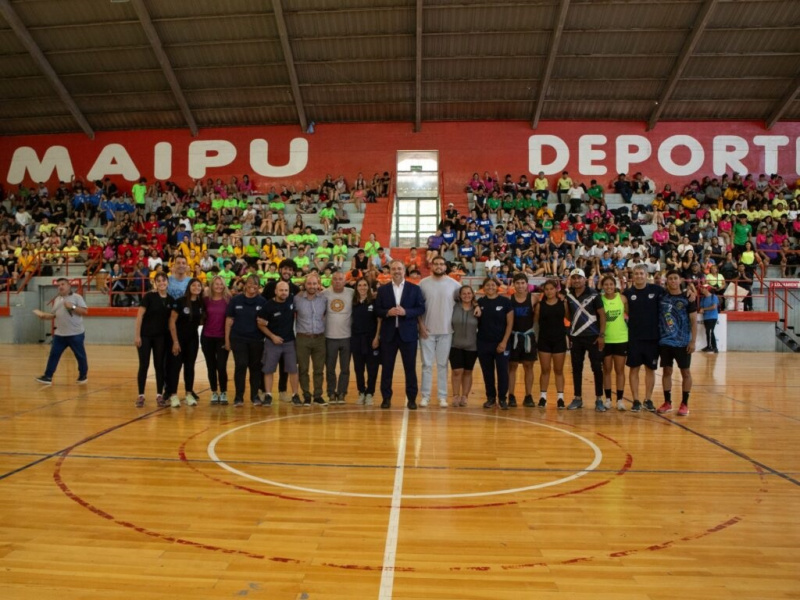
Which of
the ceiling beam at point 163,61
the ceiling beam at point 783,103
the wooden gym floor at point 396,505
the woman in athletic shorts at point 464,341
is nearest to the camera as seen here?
the wooden gym floor at point 396,505

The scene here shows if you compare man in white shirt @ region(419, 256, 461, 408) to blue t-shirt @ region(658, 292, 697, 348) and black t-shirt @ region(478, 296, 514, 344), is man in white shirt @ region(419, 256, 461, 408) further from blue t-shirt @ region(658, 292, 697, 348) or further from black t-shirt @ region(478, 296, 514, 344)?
blue t-shirt @ region(658, 292, 697, 348)

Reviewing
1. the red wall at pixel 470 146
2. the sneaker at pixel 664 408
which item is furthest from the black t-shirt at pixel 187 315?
the red wall at pixel 470 146

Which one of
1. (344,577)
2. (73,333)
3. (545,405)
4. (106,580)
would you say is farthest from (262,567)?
(73,333)

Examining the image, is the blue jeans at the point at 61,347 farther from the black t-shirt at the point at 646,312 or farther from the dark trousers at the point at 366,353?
the black t-shirt at the point at 646,312

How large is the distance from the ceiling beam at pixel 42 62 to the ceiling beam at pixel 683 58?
22.1 metres

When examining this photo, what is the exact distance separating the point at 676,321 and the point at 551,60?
15985mm

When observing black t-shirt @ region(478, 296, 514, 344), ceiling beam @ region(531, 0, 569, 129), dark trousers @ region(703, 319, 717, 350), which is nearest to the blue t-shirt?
black t-shirt @ region(478, 296, 514, 344)

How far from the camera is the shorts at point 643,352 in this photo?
7863 mm

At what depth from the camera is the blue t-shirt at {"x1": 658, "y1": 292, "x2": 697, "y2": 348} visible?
304 inches

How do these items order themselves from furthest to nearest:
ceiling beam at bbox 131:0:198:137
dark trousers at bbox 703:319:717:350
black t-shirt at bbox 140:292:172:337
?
ceiling beam at bbox 131:0:198:137
dark trousers at bbox 703:319:717:350
black t-shirt at bbox 140:292:172:337

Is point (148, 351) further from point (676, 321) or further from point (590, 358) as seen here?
point (676, 321)

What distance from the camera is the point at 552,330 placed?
818 cm

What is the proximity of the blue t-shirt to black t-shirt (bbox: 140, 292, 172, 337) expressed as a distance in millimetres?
6179

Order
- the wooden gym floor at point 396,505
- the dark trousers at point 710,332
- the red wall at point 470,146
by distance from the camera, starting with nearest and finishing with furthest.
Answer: the wooden gym floor at point 396,505
the dark trousers at point 710,332
the red wall at point 470,146
